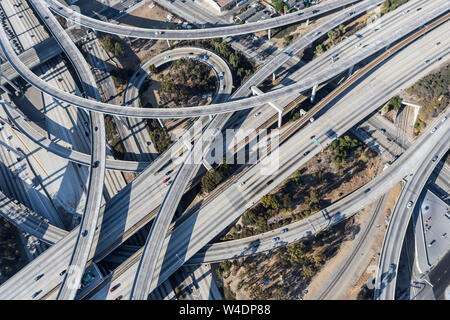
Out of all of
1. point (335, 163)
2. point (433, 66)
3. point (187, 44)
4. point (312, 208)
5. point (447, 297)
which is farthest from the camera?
point (187, 44)

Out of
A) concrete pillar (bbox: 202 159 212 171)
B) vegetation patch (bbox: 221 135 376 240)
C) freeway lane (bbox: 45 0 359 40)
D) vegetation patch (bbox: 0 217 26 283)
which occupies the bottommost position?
vegetation patch (bbox: 221 135 376 240)

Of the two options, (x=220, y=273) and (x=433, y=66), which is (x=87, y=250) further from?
(x=433, y=66)

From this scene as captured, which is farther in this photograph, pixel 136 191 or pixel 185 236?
pixel 136 191

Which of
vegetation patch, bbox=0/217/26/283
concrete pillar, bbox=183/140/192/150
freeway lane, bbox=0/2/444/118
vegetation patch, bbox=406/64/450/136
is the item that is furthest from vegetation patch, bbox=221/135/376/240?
vegetation patch, bbox=0/217/26/283

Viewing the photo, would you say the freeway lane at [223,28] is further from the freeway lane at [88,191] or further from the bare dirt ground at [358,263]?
the bare dirt ground at [358,263]

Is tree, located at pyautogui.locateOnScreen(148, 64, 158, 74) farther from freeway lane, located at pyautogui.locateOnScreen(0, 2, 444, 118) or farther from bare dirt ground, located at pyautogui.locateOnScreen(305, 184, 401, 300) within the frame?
bare dirt ground, located at pyautogui.locateOnScreen(305, 184, 401, 300)

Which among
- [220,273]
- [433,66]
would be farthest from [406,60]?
[220,273]
